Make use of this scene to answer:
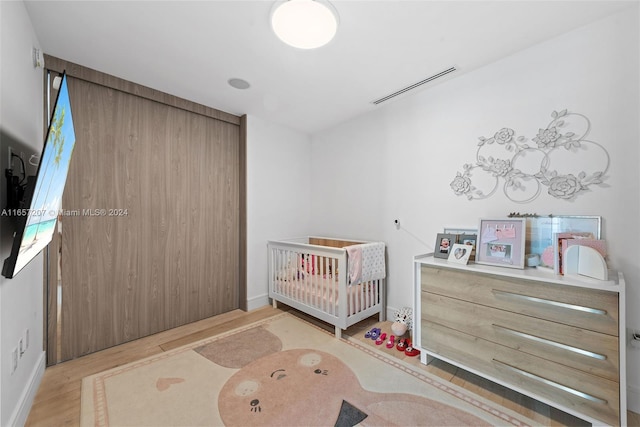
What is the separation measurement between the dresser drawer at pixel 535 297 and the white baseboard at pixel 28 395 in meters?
2.51

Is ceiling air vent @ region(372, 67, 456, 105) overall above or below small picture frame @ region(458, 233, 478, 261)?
above

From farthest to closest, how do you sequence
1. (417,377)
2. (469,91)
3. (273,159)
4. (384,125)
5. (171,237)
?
(273,159) < (384,125) < (171,237) < (469,91) < (417,377)

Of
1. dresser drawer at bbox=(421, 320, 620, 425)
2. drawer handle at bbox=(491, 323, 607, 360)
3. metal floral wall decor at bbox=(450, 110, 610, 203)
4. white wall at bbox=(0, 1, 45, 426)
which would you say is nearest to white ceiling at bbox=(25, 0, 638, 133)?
white wall at bbox=(0, 1, 45, 426)

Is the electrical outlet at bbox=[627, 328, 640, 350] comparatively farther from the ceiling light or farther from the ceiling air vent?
the ceiling light

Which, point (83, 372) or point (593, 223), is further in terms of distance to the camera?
point (83, 372)

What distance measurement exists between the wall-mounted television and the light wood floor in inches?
38.4

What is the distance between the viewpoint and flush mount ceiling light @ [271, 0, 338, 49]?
1469mm

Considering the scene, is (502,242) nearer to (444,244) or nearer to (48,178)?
(444,244)

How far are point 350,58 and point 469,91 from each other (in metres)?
1.07

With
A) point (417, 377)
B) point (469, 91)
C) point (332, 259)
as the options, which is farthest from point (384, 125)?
point (417, 377)

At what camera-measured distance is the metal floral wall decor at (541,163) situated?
174 centimetres

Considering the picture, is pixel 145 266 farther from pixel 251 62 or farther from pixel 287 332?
pixel 251 62

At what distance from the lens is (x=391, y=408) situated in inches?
61.6

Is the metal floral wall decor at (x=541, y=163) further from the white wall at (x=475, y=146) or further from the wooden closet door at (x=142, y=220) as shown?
the wooden closet door at (x=142, y=220)
